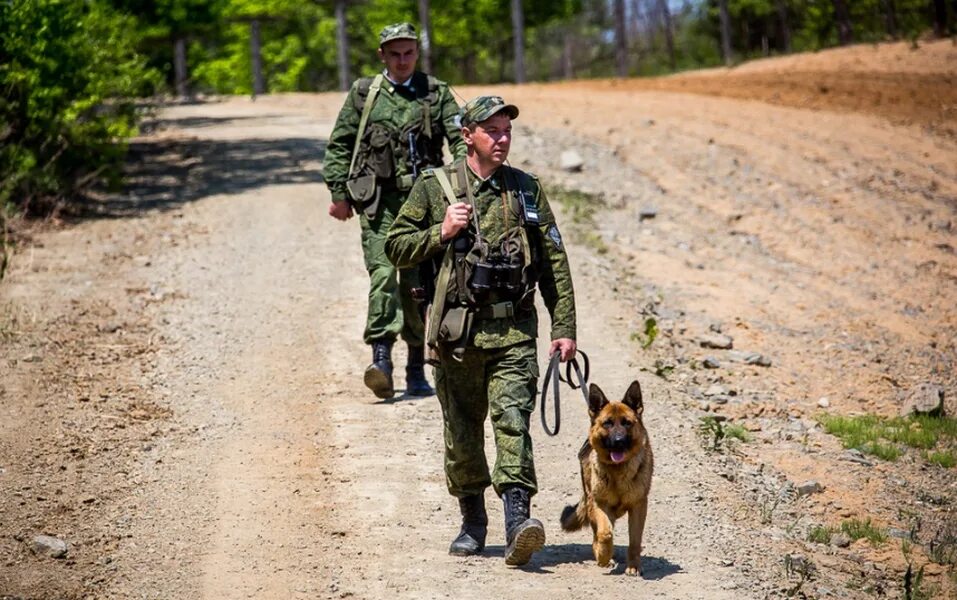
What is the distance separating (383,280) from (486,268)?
304cm

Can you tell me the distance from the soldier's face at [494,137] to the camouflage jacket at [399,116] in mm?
2685

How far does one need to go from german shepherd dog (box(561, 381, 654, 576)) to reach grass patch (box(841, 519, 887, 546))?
2130mm

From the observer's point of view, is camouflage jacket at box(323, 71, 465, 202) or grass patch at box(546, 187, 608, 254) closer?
camouflage jacket at box(323, 71, 465, 202)

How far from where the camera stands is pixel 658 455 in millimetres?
8797

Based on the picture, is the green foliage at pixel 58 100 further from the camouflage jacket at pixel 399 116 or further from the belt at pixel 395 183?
the belt at pixel 395 183

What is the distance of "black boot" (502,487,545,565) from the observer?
6293 mm

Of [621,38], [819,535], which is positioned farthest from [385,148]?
[621,38]

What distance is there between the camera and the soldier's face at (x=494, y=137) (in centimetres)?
630

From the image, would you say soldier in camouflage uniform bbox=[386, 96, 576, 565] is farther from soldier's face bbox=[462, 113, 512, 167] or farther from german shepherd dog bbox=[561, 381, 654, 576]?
german shepherd dog bbox=[561, 381, 654, 576]

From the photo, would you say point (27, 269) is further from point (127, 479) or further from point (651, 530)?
point (651, 530)

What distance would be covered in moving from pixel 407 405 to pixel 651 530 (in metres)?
2.69

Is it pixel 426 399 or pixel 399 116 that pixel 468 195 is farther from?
pixel 426 399

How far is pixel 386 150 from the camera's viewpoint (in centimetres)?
911

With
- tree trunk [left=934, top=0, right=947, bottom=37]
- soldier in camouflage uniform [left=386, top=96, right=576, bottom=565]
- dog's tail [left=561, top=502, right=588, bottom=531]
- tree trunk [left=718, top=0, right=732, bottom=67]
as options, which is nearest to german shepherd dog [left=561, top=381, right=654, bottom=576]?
dog's tail [left=561, top=502, right=588, bottom=531]
